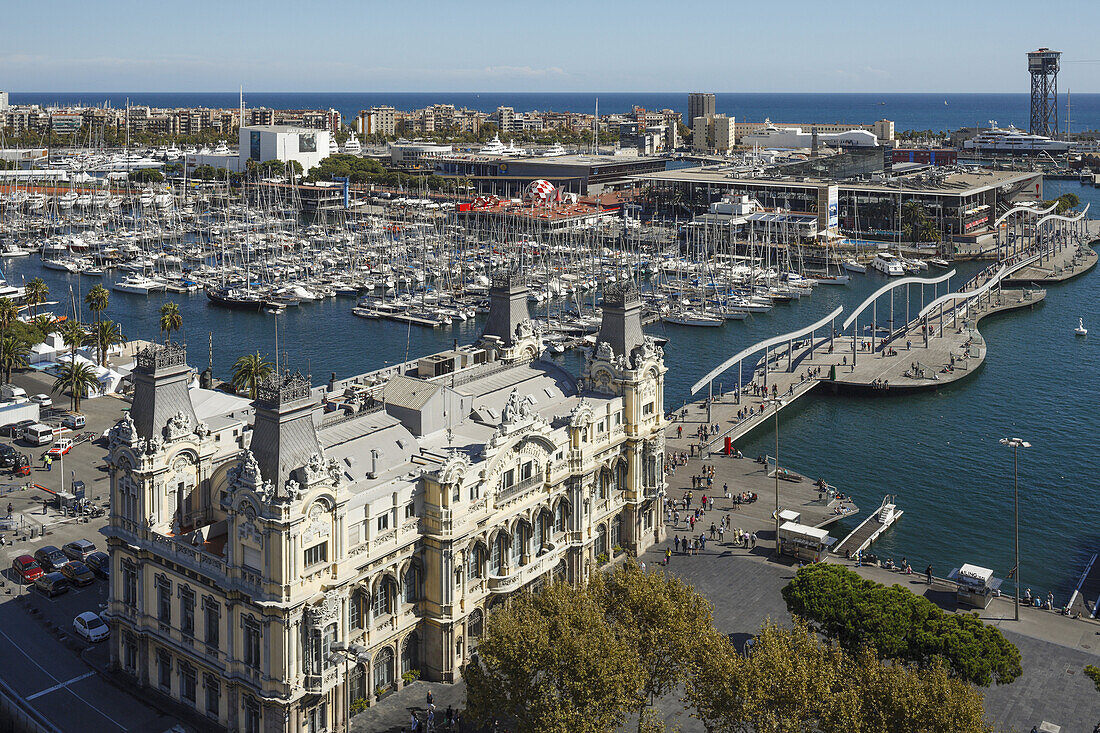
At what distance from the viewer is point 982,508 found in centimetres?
8456

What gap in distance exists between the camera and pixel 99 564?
6800cm

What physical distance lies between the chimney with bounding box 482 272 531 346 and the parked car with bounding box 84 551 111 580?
28181 millimetres

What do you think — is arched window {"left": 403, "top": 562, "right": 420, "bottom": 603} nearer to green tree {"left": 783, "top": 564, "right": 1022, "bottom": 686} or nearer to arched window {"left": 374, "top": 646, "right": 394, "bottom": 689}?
arched window {"left": 374, "top": 646, "right": 394, "bottom": 689}

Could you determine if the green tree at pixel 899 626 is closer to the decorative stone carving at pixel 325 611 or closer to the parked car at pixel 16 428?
the decorative stone carving at pixel 325 611

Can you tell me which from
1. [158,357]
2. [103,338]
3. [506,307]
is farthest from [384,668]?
[103,338]

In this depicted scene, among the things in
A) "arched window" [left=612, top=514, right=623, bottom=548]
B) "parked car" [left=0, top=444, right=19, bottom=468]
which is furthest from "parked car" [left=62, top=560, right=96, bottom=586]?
"arched window" [left=612, top=514, right=623, bottom=548]

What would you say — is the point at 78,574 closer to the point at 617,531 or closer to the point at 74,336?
the point at 617,531

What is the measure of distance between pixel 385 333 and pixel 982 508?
81067 millimetres

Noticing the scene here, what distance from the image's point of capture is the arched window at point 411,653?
57469mm

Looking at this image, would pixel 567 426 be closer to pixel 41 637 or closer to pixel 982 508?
pixel 41 637

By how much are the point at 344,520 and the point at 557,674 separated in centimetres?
1196

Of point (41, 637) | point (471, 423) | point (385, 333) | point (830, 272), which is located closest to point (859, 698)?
point (471, 423)

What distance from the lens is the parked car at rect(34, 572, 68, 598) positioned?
212 feet

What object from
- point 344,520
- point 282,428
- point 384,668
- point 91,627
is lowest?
point 384,668
